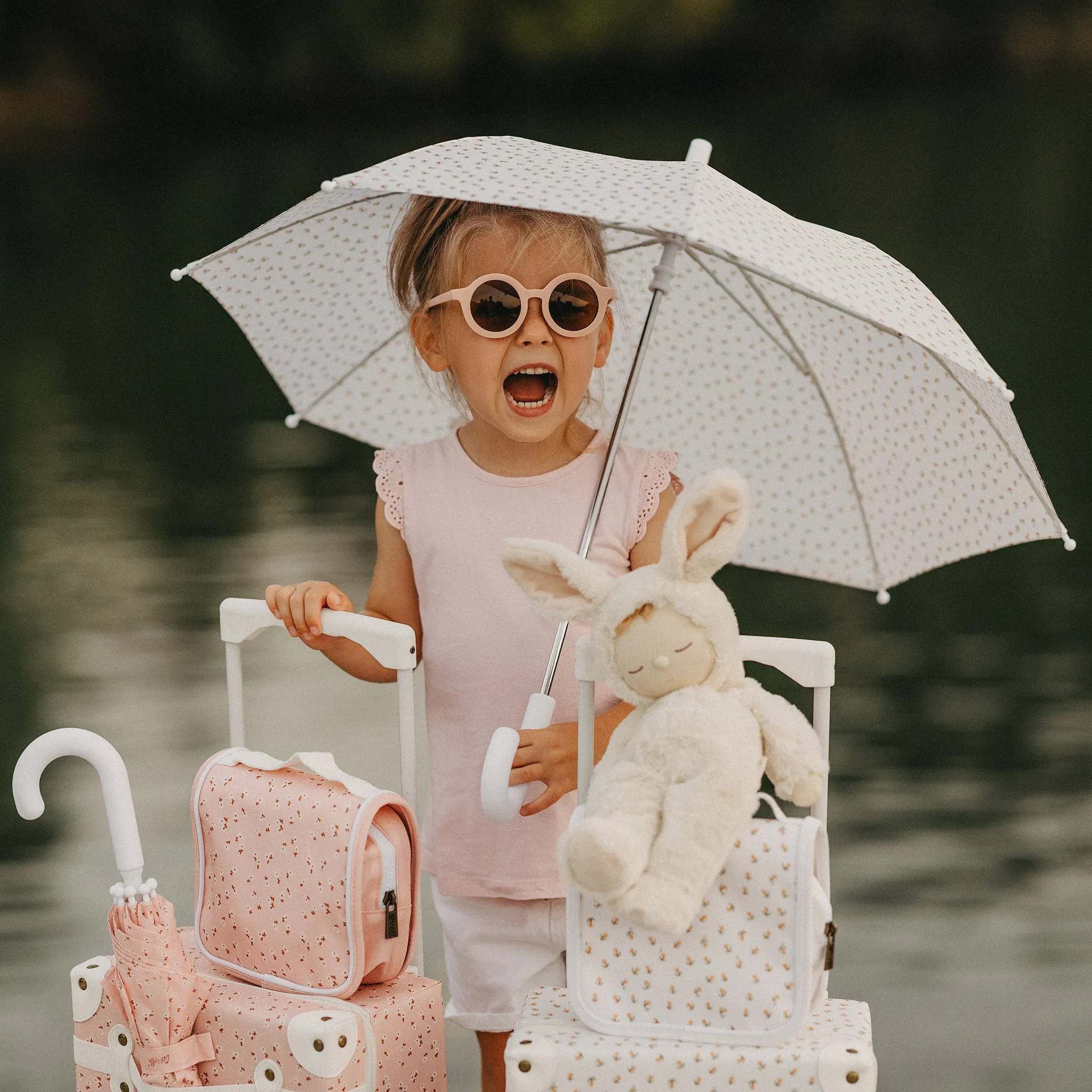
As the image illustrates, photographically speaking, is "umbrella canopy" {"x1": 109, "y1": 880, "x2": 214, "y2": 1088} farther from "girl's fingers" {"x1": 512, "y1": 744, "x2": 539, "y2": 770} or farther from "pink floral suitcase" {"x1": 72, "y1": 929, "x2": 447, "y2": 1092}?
"girl's fingers" {"x1": 512, "y1": 744, "x2": 539, "y2": 770}

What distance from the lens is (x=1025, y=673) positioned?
4.57 m

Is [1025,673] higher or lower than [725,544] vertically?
higher

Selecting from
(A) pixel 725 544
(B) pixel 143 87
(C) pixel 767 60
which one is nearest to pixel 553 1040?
(A) pixel 725 544

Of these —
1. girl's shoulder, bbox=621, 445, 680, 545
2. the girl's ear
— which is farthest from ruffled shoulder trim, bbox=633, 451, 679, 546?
the girl's ear

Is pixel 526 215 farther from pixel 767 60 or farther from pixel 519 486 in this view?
pixel 767 60

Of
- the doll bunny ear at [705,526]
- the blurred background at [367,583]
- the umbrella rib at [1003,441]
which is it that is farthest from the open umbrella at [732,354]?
the blurred background at [367,583]

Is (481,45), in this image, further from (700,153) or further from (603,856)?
(603,856)

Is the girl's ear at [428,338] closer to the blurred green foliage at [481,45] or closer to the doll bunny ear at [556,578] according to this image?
the doll bunny ear at [556,578]

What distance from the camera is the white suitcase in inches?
64.2

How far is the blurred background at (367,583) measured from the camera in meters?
3.14

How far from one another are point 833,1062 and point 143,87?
74.7ft

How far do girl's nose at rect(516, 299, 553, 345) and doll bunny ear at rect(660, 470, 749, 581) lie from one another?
0.39 m

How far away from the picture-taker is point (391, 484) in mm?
2125

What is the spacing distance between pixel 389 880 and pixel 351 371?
0.86 meters
